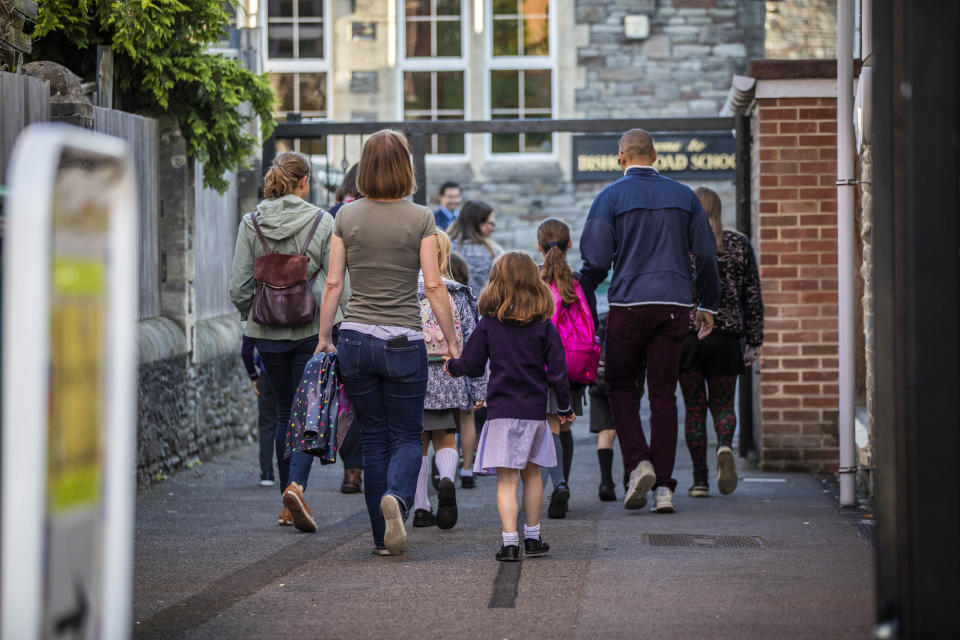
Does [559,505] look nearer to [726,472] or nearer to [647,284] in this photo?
[726,472]

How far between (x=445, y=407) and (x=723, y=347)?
5.86 ft

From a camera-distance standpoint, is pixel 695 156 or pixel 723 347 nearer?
pixel 723 347

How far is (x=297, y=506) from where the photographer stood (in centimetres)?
673

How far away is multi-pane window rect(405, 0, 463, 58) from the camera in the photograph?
19.6 metres

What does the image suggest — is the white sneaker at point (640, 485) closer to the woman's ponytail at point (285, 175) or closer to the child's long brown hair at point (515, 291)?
the child's long brown hair at point (515, 291)

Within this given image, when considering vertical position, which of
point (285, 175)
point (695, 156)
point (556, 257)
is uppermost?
point (695, 156)

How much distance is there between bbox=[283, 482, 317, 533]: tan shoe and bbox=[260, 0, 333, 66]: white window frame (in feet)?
44.7

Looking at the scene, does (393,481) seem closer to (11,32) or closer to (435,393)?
(435,393)

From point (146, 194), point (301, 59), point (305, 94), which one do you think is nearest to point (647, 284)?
point (146, 194)

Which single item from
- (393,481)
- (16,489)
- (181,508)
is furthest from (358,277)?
(16,489)

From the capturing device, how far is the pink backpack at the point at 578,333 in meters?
7.56

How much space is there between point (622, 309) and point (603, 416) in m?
0.97

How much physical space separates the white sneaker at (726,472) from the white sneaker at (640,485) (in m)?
0.65

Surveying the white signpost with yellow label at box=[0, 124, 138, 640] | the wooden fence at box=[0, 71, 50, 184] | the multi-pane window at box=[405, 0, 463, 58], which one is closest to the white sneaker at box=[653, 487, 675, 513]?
the wooden fence at box=[0, 71, 50, 184]
